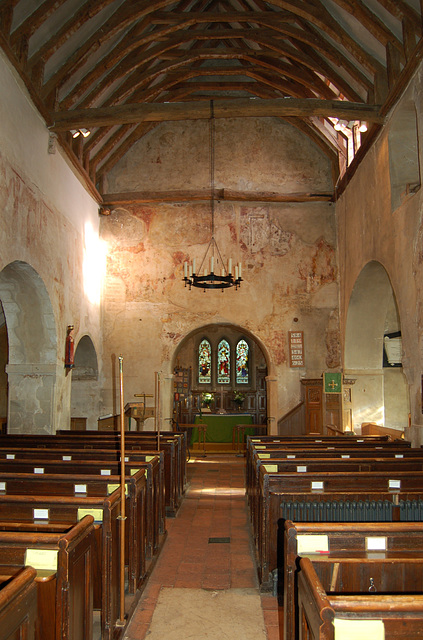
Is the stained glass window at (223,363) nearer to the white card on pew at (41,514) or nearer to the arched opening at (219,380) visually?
the arched opening at (219,380)

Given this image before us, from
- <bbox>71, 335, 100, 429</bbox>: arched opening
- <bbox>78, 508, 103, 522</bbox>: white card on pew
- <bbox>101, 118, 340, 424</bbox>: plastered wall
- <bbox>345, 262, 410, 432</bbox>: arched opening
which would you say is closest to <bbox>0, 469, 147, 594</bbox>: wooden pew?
<bbox>78, 508, 103, 522</bbox>: white card on pew

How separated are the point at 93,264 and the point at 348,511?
33.6 ft

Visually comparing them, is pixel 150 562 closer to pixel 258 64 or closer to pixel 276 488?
pixel 276 488

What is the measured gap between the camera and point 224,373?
19.0 metres

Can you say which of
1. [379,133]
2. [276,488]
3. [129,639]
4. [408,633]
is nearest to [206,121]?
[379,133]

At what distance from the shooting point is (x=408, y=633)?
2047mm

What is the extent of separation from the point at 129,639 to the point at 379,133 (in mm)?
9301

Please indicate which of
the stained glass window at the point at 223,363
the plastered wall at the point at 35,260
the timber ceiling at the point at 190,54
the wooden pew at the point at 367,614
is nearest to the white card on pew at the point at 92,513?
the wooden pew at the point at 367,614

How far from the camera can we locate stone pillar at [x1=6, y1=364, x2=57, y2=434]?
33.1ft

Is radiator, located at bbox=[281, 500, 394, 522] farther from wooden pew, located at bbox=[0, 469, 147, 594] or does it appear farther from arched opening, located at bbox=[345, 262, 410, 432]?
arched opening, located at bbox=[345, 262, 410, 432]

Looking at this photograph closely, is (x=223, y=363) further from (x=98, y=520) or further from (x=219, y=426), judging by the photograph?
(x=98, y=520)

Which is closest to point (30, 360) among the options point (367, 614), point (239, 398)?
point (239, 398)

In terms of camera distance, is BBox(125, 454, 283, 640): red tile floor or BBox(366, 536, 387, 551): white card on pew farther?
BBox(125, 454, 283, 640): red tile floor

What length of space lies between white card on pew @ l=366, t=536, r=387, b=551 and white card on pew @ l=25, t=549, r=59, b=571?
5.89 feet
